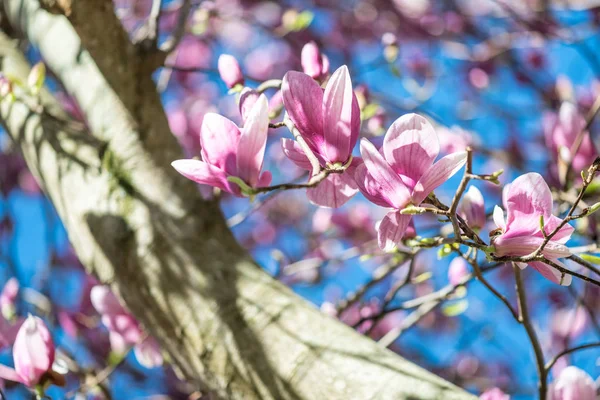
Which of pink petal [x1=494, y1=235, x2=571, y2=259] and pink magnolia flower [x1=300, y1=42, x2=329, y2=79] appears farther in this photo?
pink magnolia flower [x1=300, y1=42, x2=329, y2=79]

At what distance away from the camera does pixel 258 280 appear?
0.95 meters

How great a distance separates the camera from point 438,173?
0.63 m

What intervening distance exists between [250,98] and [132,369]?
2.14 metres

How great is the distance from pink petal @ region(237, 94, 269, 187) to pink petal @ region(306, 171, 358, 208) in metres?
0.11

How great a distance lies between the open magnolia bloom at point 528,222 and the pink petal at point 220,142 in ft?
0.97

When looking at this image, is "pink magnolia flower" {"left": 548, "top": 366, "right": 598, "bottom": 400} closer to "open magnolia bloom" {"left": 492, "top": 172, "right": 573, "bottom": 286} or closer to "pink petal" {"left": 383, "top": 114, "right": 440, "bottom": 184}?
"open magnolia bloom" {"left": 492, "top": 172, "right": 573, "bottom": 286}

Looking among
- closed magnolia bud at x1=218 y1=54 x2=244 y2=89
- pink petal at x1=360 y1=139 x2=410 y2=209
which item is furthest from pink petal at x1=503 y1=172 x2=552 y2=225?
closed magnolia bud at x1=218 y1=54 x2=244 y2=89

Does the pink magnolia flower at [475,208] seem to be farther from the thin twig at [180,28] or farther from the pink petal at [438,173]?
the thin twig at [180,28]

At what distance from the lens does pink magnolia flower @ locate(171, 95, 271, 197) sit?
2.09ft

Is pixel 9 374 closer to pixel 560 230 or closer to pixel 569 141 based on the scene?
pixel 560 230

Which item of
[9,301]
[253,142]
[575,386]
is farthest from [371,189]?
[9,301]

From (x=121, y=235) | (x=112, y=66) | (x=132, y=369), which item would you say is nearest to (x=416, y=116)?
(x=121, y=235)

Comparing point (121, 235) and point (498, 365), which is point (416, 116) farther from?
point (498, 365)

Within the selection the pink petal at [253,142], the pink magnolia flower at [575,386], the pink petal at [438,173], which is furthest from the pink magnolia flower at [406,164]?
the pink magnolia flower at [575,386]
